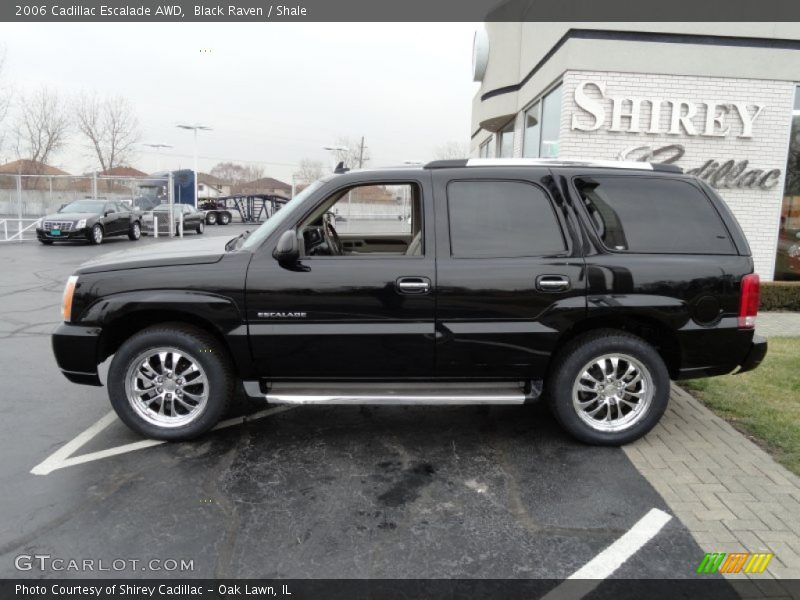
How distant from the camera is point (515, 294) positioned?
3961mm

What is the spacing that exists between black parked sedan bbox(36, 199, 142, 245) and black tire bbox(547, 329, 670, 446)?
59.8 feet

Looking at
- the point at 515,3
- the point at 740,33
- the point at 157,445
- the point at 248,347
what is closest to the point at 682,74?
the point at 740,33

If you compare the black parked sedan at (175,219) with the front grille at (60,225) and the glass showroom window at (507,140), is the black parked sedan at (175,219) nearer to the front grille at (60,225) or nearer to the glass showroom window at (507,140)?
the front grille at (60,225)

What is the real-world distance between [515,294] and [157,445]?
2700 mm

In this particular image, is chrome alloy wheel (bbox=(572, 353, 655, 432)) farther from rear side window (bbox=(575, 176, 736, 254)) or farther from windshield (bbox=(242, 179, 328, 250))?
windshield (bbox=(242, 179, 328, 250))

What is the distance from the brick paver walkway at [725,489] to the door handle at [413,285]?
72.6 inches

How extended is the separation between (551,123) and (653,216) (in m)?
7.73

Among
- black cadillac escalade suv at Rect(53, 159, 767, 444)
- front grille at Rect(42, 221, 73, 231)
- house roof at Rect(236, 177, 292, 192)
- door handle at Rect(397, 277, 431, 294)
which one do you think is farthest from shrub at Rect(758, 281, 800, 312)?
house roof at Rect(236, 177, 292, 192)

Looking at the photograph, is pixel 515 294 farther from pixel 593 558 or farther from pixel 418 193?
pixel 593 558

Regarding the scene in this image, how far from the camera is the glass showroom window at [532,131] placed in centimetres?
1251

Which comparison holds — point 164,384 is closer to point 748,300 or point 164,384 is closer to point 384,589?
point 384,589

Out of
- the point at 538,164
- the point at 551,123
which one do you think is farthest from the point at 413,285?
the point at 551,123

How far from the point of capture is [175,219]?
24.5m

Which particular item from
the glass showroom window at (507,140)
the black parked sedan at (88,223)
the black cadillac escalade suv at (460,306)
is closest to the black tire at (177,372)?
the black cadillac escalade suv at (460,306)
